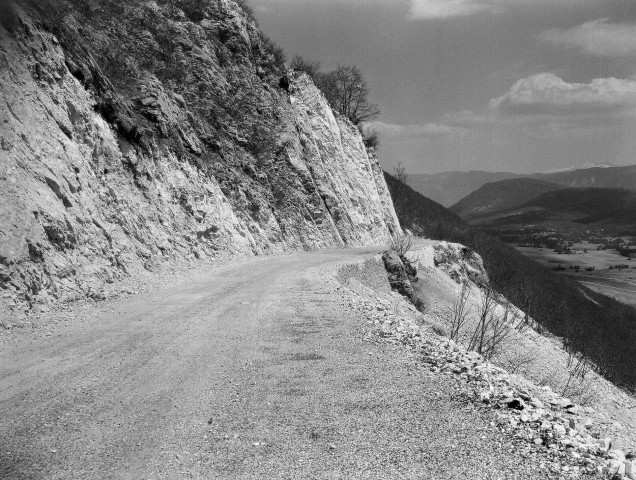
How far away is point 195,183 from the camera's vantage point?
1922 cm

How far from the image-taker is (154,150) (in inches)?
691

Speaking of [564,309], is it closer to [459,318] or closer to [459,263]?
[459,263]

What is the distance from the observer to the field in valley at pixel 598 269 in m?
123

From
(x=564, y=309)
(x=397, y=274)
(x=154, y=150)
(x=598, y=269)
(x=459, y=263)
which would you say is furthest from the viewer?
(x=598, y=269)

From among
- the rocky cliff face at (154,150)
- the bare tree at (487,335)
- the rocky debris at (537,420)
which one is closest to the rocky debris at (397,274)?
the bare tree at (487,335)

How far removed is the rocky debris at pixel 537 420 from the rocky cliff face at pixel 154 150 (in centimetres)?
755

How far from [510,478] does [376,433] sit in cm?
135

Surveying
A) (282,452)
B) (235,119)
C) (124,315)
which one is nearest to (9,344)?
(124,315)

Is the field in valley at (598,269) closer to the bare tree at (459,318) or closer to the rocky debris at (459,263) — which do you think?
the rocky debris at (459,263)

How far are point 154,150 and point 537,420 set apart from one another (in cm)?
1566

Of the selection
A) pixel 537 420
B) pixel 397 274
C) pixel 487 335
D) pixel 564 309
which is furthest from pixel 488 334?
pixel 564 309

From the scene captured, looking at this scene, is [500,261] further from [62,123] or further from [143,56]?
[62,123]

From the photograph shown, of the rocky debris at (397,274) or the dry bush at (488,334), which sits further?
the rocky debris at (397,274)

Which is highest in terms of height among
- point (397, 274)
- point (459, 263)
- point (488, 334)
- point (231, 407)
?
point (231, 407)
